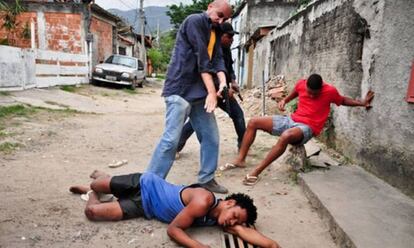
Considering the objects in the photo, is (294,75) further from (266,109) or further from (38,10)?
(38,10)

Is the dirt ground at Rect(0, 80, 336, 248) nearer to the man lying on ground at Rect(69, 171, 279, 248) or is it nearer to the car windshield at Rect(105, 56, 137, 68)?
the man lying on ground at Rect(69, 171, 279, 248)

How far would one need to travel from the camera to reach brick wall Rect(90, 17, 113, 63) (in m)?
17.4

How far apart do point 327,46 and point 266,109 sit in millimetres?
3307

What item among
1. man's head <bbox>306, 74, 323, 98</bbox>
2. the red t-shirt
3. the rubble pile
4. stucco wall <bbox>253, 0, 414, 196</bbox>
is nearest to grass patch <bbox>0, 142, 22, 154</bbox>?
the red t-shirt

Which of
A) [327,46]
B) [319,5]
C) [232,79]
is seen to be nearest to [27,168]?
[232,79]

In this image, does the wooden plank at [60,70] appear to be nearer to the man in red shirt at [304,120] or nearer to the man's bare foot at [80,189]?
Result: the man's bare foot at [80,189]

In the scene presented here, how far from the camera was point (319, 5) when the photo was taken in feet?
21.6

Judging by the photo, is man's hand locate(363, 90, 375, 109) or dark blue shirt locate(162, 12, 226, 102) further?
man's hand locate(363, 90, 375, 109)

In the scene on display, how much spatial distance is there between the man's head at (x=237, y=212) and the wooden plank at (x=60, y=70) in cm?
1106

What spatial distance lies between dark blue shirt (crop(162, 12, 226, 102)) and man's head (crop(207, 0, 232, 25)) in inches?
1.7

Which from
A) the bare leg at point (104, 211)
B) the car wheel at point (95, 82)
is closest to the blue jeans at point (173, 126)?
the bare leg at point (104, 211)

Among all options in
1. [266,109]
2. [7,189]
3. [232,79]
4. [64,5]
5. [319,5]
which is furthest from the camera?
[64,5]

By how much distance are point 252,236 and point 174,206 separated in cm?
63

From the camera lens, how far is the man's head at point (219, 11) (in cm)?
316
